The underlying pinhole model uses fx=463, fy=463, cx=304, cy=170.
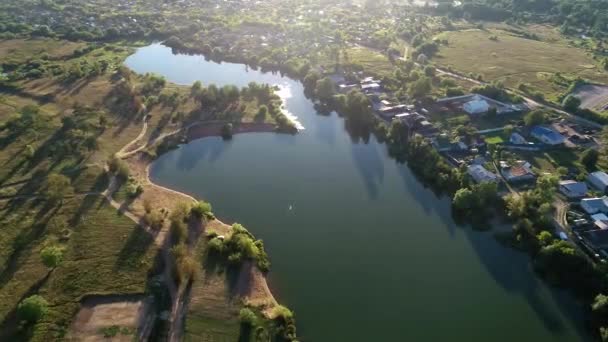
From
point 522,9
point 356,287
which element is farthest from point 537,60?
point 356,287

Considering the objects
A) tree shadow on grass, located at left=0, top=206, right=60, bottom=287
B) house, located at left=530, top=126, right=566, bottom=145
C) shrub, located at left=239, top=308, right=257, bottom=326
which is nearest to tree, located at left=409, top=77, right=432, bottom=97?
house, located at left=530, top=126, right=566, bottom=145

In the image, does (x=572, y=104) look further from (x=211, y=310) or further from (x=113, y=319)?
(x=113, y=319)

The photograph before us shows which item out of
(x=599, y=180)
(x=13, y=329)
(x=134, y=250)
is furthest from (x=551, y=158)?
(x=13, y=329)

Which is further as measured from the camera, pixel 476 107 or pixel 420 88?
pixel 420 88

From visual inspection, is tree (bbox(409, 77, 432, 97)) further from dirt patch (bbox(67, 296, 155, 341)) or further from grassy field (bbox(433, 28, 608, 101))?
dirt patch (bbox(67, 296, 155, 341))

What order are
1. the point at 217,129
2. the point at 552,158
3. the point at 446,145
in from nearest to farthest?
the point at 552,158 → the point at 446,145 → the point at 217,129

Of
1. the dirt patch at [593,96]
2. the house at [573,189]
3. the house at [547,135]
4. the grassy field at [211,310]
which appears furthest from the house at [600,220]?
the grassy field at [211,310]

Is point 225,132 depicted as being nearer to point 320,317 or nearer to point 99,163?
point 99,163

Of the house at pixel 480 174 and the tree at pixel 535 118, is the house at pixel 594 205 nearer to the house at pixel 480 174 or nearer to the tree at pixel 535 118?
the house at pixel 480 174
